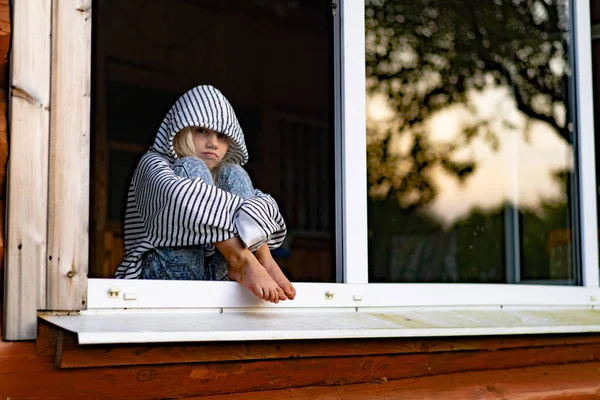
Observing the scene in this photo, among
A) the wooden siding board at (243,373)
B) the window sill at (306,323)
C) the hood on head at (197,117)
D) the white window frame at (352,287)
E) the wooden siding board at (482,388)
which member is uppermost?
the hood on head at (197,117)

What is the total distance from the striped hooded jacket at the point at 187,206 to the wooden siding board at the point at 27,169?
440 mm

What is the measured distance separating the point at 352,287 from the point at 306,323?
0.36 m

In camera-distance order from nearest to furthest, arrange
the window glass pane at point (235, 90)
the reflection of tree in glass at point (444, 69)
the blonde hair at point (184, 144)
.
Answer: the blonde hair at point (184, 144), the reflection of tree in glass at point (444, 69), the window glass pane at point (235, 90)

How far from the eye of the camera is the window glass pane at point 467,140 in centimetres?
456

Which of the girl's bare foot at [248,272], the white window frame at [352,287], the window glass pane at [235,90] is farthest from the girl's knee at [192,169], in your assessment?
the window glass pane at [235,90]

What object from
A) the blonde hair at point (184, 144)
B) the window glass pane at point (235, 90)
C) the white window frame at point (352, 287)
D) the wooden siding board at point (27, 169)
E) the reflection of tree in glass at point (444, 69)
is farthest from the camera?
→ the window glass pane at point (235, 90)

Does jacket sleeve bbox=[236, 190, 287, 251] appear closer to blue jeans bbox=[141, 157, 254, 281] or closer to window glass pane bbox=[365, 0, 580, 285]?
blue jeans bbox=[141, 157, 254, 281]

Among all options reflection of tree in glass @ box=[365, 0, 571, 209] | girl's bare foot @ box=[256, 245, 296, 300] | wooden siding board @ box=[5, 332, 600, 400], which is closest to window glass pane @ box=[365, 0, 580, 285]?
reflection of tree in glass @ box=[365, 0, 571, 209]

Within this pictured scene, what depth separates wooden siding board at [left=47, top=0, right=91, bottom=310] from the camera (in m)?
1.95

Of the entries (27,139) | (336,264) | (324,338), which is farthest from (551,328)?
(27,139)

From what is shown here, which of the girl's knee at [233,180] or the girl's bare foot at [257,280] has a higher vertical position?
the girl's knee at [233,180]

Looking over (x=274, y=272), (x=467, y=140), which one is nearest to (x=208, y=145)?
(x=274, y=272)

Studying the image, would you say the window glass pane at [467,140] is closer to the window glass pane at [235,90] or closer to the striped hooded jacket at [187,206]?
the window glass pane at [235,90]

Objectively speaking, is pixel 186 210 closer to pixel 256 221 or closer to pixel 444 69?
pixel 256 221
